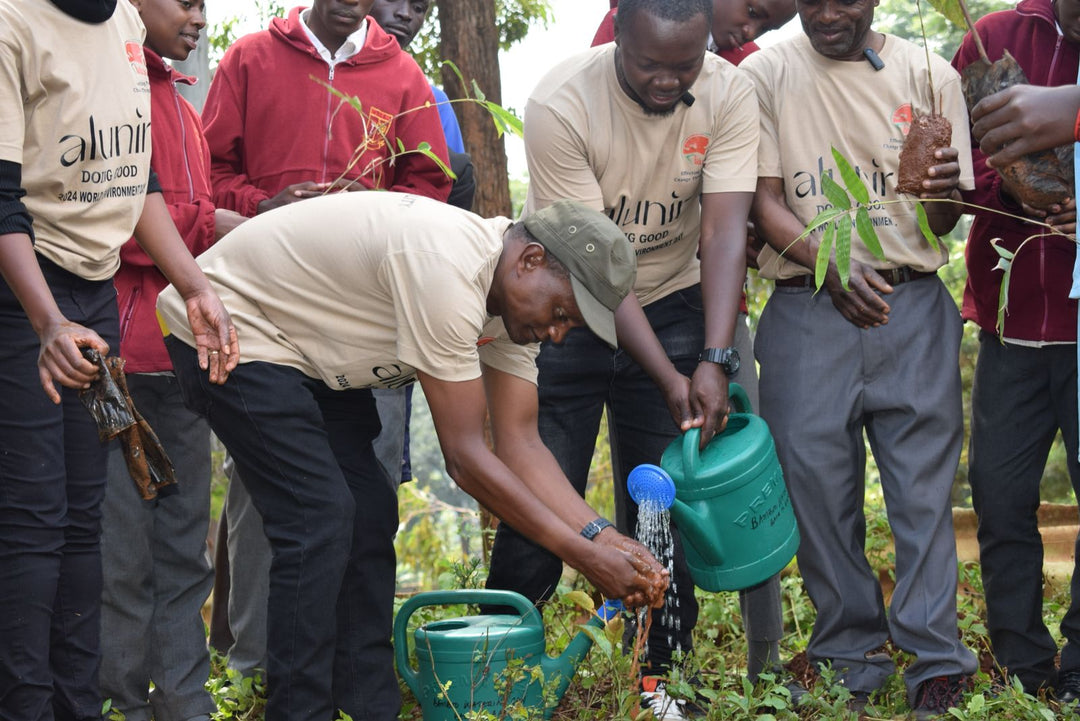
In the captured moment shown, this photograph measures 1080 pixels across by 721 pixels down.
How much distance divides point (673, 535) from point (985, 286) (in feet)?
4.04

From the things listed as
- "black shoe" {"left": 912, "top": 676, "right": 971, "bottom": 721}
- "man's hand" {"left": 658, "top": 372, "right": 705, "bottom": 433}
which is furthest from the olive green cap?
"black shoe" {"left": 912, "top": 676, "right": 971, "bottom": 721}

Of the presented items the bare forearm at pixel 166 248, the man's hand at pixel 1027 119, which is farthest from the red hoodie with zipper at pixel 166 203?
the man's hand at pixel 1027 119

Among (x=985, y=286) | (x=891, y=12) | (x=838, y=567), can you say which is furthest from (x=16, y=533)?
(x=891, y=12)

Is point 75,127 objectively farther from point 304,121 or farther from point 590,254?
point 590,254

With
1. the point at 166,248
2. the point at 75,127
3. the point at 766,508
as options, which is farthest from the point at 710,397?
the point at 75,127

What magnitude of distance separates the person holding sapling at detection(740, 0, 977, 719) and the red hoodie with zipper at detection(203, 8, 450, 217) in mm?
1206

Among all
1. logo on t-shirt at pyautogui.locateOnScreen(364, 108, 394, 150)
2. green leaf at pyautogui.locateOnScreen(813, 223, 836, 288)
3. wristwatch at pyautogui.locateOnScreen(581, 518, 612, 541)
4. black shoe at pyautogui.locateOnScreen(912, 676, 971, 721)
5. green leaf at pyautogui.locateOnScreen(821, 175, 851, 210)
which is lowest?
black shoe at pyautogui.locateOnScreen(912, 676, 971, 721)

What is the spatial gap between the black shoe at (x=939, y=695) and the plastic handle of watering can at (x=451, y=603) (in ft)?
3.85

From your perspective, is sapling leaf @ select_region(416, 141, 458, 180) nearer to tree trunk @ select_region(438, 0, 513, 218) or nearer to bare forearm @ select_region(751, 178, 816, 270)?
bare forearm @ select_region(751, 178, 816, 270)

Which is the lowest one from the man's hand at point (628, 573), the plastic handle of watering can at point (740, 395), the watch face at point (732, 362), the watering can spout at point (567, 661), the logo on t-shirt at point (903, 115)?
the watering can spout at point (567, 661)

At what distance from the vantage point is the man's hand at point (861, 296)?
11.6ft

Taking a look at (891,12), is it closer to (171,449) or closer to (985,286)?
(985,286)

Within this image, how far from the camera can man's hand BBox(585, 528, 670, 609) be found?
2939 millimetres

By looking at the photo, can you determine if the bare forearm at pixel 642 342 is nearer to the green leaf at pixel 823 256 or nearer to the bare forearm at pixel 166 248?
the green leaf at pixel 823 256
